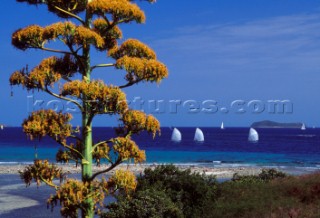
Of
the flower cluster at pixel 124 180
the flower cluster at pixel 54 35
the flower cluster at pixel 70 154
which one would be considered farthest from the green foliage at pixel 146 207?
the flower cluster at pixel 54 35

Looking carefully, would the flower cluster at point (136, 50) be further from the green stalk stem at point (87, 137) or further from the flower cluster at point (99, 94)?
the flower cluster at point (99, 94)

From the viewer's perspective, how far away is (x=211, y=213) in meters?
20.6

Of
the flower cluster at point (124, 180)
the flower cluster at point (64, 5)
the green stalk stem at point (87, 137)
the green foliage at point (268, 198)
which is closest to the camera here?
the flower cluster at point (124, 180)

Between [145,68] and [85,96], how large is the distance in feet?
5.81

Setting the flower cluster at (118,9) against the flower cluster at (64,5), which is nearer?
the flower cluster at (118,9)

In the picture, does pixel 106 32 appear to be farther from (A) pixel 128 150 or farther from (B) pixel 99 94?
(A) pixel 128 150

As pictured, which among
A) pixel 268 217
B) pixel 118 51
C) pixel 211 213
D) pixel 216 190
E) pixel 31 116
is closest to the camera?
pixel 31 116

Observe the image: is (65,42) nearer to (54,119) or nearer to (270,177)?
(54,119)

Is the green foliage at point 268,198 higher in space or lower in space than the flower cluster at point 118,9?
lower

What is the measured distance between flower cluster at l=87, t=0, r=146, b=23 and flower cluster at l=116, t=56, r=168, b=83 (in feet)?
4.51

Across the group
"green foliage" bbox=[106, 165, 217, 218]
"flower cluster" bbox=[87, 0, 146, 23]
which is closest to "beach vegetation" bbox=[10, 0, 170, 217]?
"flower cluster" bbox=[87, 0, 146, 23]

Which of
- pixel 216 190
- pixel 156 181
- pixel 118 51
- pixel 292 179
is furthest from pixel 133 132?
pixel 292 179

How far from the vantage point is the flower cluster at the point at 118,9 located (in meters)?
14.0

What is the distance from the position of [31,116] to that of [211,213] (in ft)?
32.2
